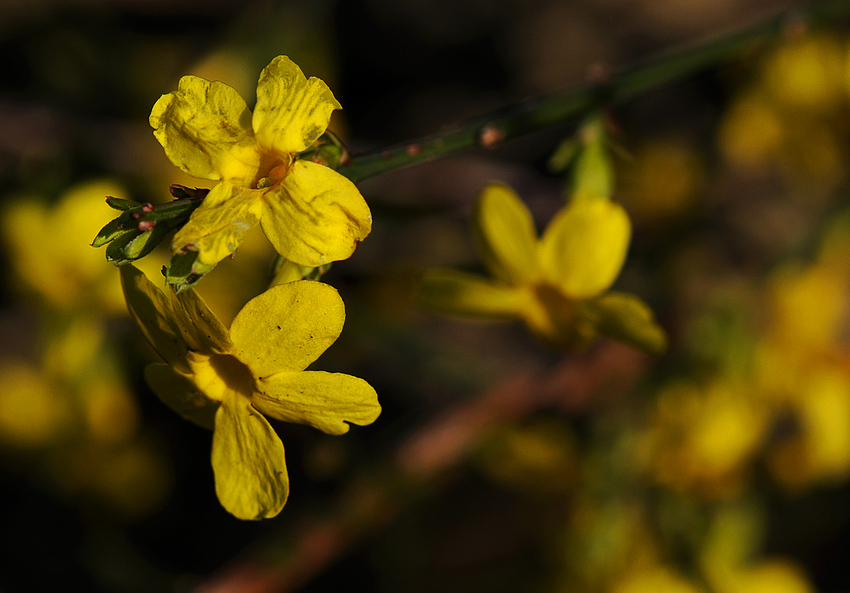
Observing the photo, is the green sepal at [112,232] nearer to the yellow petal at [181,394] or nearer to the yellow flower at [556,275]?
the yellow petal at [181,394]

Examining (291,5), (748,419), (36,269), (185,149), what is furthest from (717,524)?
(291,5)

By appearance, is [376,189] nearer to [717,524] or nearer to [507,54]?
[507,54]

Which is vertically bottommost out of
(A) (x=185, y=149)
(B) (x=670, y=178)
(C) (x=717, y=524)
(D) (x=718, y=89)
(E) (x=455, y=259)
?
(C) (x=717, y=524)

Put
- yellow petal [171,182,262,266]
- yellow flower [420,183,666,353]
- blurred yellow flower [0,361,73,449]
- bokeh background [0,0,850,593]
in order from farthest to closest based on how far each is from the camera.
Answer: blurred yellow flower [0,361,73,449], bokeh background [0,0,850,593], yellow flower [420,183,666,353], yellow petal [171,182,262,266]

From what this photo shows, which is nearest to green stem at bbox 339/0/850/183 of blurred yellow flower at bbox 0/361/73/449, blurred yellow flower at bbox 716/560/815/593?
blurred yellow flower at bbox 716/560/815/593

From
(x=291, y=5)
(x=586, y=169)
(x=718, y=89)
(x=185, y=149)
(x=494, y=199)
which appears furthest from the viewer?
(x=718, y=89)

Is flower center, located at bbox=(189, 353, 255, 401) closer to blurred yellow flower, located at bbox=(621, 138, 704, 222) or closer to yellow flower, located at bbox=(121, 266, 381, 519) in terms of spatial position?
yellow flower, located at bbox=(121, 266, 381, 519)

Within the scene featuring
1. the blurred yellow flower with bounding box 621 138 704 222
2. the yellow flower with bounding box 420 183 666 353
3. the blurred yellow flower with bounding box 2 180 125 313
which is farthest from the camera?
the blurred yellow flower with bounding box 621 138 704 222

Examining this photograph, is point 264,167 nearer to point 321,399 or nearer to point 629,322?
point 321,399
